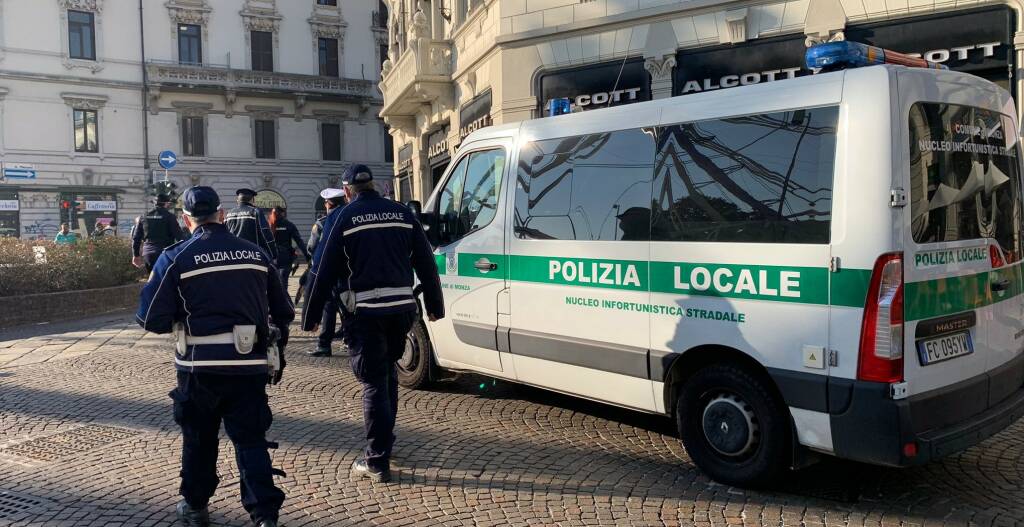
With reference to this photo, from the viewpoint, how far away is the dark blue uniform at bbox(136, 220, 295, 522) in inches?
141

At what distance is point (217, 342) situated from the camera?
3602mm

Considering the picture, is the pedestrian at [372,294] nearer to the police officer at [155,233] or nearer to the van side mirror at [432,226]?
the van side mirror at [432,226]

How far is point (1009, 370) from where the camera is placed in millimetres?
4340

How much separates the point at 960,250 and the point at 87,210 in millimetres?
40362

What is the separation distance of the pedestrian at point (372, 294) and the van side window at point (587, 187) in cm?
109

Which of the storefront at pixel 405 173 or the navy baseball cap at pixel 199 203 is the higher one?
the storefront at pixel 405 173

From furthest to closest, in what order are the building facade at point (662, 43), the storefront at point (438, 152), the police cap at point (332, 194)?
the storefront at point (438, 152) < the building facade at point (662, 43) < the police cap at point (332, 194)

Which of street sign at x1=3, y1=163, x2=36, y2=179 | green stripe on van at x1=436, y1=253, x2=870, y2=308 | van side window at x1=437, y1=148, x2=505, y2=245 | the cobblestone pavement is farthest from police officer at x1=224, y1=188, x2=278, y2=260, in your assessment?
street sign at x1=3, y1=163, x2=36, y2=179

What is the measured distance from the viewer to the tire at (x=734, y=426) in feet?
13.5

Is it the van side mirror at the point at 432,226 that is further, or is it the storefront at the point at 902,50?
the storefront at the point at 902,50

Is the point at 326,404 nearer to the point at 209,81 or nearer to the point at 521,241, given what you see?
the point at 521,241

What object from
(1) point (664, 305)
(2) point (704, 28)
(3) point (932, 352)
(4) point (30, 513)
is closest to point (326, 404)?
(4) point (30, 513)

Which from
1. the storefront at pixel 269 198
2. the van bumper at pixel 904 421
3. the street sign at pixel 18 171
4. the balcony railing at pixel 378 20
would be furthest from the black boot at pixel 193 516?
the balcony railing at pixel 378 20

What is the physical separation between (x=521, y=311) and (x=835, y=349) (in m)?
2.28
